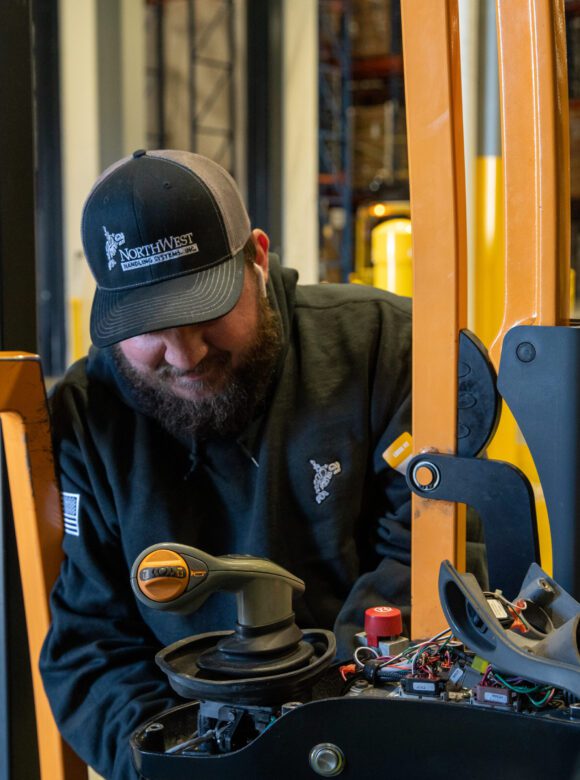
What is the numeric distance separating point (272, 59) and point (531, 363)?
286 inches

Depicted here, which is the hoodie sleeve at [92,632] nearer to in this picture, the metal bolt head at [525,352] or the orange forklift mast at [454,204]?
the orange forklift mast at [454,204]

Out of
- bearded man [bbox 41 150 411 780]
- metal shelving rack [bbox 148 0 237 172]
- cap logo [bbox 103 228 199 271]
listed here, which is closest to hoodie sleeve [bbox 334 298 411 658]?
bearded man [bbox 41 150 411 780]

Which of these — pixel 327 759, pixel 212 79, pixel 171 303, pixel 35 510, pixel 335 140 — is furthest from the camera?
pixel 335 140

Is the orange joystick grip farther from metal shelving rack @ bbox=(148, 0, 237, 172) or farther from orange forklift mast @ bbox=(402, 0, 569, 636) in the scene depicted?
metal shelving rack @ bbox=(148, 0, 237, 172)

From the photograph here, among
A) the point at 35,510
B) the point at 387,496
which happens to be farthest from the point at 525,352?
the point at 35,510

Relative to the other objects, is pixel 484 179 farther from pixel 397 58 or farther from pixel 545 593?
pixel 397 58

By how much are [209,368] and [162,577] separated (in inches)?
27.7

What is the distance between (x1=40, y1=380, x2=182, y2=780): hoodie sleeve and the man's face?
0.54 ft

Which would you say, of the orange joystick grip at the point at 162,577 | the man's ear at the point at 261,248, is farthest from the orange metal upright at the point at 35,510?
the orange joystick grip at the point at 162,577

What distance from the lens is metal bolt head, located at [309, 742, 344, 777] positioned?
0.84 metres

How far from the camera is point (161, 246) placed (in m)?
1.40

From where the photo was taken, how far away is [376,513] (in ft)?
5.47

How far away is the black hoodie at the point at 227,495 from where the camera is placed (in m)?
1.57

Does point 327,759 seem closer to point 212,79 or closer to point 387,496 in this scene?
point 387,496
